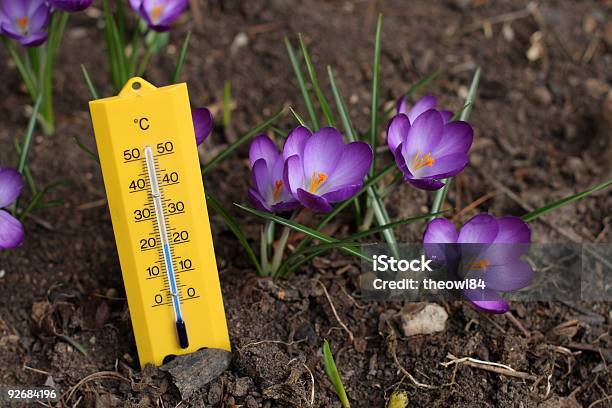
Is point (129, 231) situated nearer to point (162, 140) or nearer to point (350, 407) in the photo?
point (162, 140)

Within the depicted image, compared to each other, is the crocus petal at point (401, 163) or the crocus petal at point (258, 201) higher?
the crocus petal at point (401, 163)

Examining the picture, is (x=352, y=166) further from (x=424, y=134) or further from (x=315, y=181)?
(x=424, y=134)

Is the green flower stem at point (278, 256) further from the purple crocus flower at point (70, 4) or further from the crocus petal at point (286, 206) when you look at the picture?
the purple crocus flower at point (70, 4)

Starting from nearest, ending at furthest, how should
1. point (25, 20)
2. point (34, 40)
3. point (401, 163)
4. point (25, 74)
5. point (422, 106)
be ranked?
point (401, 163)
point (422, 106)
point (34, 40)
point (25, 20)
point (25, 74)

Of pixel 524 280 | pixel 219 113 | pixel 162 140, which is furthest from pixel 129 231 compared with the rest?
pixel 219 113

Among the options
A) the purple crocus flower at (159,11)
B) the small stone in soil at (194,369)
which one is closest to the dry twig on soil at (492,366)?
the small stone in soil at (194,369)

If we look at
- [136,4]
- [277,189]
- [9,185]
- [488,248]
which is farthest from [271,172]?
[136,4]

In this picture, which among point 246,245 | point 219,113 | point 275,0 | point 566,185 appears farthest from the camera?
point 275,0
